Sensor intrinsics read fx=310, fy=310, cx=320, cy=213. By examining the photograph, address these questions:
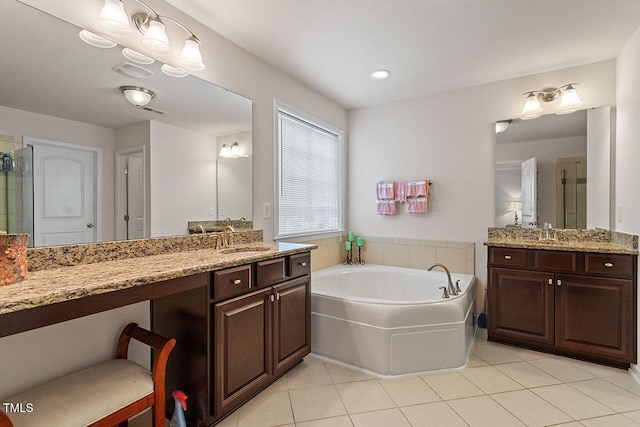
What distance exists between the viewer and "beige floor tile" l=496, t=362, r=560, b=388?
206 cm

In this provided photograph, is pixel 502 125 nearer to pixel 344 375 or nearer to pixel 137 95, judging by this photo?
pixel 344 375

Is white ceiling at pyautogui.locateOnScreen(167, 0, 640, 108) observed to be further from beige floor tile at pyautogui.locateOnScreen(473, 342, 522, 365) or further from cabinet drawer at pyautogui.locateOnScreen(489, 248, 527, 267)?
beige floor tile at pyautogui.locateOnScreen(473, 342, 522, 365)

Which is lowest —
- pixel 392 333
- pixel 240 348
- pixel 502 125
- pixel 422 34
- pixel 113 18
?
pixel 392 333

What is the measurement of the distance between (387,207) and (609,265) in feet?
6.18

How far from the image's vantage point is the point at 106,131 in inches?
63.9

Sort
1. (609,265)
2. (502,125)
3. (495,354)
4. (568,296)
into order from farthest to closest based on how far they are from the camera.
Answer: (502,125)
(495,354)
(568,296)
(609,265)

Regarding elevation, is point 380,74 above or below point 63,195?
above

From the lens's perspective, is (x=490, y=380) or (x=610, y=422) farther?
(x=490, y=380)

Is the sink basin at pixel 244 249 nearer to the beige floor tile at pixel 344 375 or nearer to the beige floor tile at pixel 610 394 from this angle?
the beige floor tile at pixel 344 375

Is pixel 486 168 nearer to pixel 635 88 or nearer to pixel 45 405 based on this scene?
pixel 635 88

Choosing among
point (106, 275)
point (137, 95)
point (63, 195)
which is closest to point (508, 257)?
point (106, 275)

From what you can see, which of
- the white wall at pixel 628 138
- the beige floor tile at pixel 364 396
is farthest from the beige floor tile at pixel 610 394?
the beige floor tile at pixel 364 396

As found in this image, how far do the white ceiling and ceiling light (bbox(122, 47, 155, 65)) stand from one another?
0.40m

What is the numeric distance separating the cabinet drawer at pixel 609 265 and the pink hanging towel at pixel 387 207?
169 centimetres
